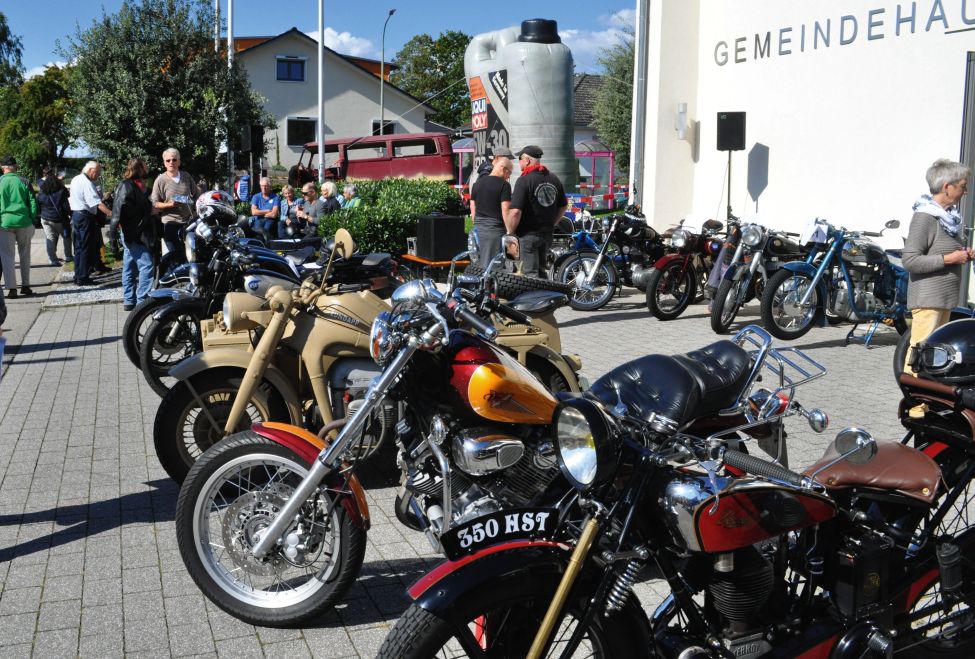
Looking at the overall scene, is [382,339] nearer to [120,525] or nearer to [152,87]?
[120,525]

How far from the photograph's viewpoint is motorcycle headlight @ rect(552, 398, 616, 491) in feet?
7.63

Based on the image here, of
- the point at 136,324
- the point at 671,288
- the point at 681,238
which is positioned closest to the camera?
the point at 136,324

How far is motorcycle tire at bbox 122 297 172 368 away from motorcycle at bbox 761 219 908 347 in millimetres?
5623

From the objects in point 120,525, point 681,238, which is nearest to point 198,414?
point 120,525

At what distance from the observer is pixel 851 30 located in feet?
37.6

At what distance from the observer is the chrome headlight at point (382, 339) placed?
3223mm

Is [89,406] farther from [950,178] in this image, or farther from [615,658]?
[950,178]

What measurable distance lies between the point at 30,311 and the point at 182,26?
9022 millimetres

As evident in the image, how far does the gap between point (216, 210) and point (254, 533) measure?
4.49 meters

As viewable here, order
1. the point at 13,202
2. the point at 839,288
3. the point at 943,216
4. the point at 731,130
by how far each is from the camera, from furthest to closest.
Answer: the point at 731,130, the point at 13,202, the point at 839,288, the point at 943,216

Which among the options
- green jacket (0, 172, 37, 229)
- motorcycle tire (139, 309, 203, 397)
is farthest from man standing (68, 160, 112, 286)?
motorcycle tire (139, 309, 203, 397)

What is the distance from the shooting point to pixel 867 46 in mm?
11273

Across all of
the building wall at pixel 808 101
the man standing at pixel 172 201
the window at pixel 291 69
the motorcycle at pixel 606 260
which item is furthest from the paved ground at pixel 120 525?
the window at pixel 291 69

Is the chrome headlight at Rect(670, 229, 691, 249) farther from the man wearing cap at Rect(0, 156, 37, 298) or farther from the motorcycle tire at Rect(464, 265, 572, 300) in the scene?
the man wearing cap at Rect(0, 156, 37, 298)
